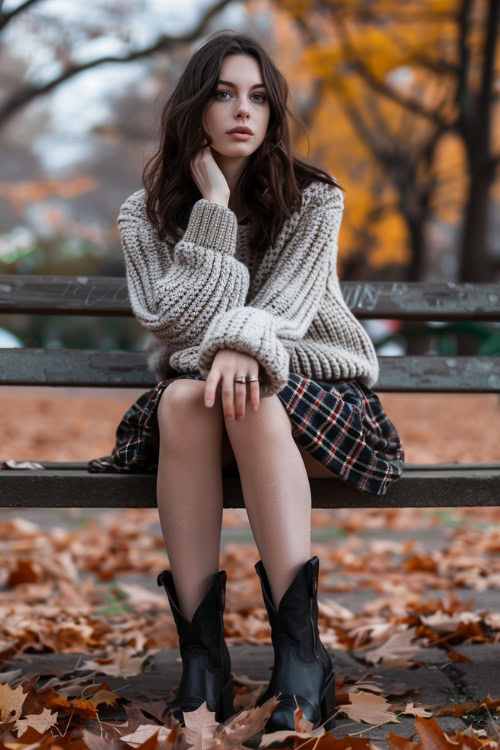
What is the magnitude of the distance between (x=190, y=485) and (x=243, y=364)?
306 millimetres

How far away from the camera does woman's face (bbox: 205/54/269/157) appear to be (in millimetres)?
2395

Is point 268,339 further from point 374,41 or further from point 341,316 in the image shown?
point 374,41

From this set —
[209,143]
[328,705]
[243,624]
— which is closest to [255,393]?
[328,705]

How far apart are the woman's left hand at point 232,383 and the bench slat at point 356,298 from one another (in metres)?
0.96

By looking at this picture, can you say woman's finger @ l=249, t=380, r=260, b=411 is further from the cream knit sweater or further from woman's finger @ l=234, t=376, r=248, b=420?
the cream knit sweater

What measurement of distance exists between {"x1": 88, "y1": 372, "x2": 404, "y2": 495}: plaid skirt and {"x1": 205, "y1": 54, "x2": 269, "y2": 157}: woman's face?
618 mm

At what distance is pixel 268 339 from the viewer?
2008 millimetres

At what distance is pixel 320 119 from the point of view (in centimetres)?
1845

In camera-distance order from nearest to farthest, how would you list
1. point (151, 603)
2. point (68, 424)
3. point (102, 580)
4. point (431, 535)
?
point (151, 603), point (102, 580), point (431, 535), point (68, 424)

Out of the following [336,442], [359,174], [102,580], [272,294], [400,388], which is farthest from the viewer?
[359,174]

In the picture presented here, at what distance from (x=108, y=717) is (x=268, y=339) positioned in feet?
3.05

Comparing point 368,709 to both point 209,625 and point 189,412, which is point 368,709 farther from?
point 189,412

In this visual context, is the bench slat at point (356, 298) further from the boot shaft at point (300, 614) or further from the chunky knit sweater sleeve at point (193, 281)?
the boot shaft at point (300, 614)

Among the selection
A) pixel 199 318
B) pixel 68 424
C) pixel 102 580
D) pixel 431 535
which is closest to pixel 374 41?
pixel 68 424
